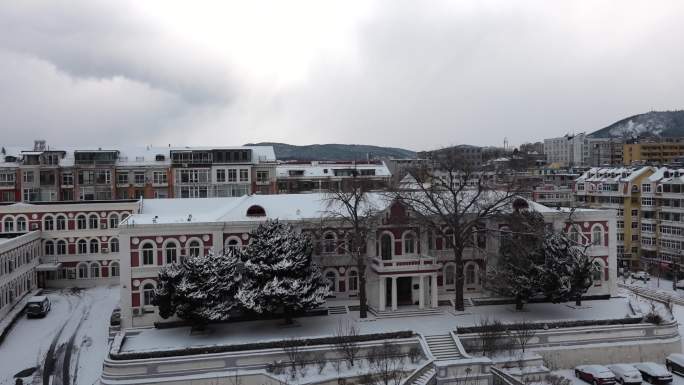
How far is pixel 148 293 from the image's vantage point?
3697 centimetres

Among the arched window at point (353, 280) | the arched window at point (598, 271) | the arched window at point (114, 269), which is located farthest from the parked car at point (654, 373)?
the arched window at point (114, 269)

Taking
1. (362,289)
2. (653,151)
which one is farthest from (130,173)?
(653,151)

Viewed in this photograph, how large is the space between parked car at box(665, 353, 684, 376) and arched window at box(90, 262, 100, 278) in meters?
42.9

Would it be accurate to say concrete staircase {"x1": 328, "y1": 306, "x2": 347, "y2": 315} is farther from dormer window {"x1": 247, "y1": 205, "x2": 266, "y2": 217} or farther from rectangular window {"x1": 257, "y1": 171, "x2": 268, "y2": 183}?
rectangular window {"x1": 257, "y1": 171, "x2": 268, "y2": 183}

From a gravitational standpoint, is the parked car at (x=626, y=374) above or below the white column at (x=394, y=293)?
below

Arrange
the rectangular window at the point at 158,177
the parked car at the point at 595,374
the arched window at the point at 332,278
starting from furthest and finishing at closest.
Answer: the rectangular window at the point at 158,177 < the arched window at the point at 332,278 < the parked car at the point at 595,374

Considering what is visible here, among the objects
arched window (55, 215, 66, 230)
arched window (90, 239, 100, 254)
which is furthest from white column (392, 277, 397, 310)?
arched window (55, 215, 66, 230)

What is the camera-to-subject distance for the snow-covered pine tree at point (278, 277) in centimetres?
3350

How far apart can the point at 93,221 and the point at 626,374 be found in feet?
137

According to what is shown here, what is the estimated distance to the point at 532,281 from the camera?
36.3 metres

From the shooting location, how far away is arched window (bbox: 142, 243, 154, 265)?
37.1m

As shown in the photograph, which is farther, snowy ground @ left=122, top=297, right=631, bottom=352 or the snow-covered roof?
the snow-covered roof

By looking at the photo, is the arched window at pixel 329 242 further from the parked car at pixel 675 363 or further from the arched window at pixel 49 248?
the arched window at pixel 49 248

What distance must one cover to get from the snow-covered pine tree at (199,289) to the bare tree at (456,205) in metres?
12.2
